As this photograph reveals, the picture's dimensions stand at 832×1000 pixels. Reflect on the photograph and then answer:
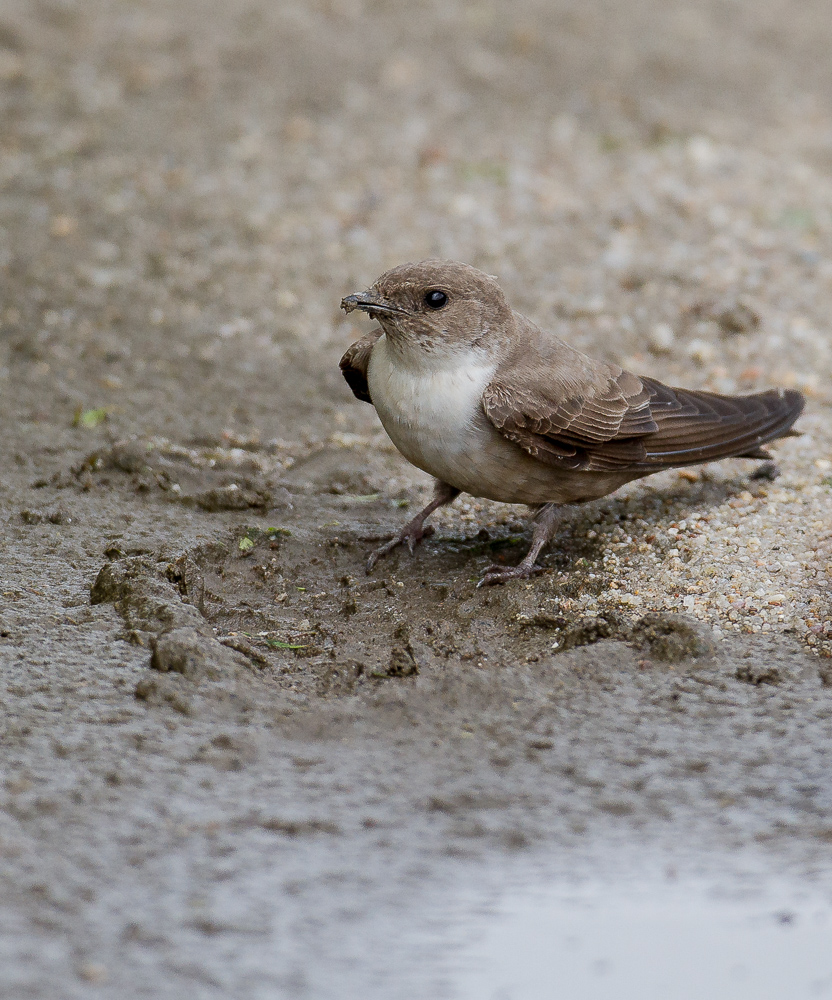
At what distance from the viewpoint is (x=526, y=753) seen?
3.76m

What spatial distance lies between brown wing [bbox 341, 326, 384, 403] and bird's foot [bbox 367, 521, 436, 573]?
566mm

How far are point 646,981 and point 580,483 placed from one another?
2434mm

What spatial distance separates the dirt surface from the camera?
129 inches

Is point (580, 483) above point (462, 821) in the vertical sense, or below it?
above

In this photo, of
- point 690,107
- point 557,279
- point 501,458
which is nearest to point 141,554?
point 501,458

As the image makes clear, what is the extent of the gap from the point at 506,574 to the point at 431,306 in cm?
109

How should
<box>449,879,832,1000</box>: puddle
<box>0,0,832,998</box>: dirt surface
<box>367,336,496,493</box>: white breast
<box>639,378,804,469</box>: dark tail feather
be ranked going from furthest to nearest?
<box>639,378,804,469</box>: dark tail feather
<box>367,336,496,493</box>: white breast
<box>0,0,832,998</box>: dirt surface
<box>449,879,832,1000</box>: puddle

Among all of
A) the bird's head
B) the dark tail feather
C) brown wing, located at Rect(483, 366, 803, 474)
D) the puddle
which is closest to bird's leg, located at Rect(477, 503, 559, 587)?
brown wing, located at Rect(483, 366, 803, 474)

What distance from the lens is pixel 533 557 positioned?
4953 mm

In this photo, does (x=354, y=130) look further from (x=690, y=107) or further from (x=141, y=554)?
(x=141, y=554)

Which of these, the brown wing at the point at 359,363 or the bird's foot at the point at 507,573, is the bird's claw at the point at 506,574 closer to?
the bird's foot at the point at 507,573

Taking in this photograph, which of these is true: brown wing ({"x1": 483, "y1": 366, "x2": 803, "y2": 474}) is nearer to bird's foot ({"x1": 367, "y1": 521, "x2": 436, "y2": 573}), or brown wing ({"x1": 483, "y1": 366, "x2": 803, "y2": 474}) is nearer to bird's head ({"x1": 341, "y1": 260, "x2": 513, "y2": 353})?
bird's head ({"x1": 341, "y1": 260, "x2": 513, "y2": 353})

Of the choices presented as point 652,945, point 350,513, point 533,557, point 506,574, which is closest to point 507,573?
point 506,574

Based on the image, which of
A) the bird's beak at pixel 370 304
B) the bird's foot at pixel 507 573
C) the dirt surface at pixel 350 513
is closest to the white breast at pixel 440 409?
the bird's beak at pixel 370 304
